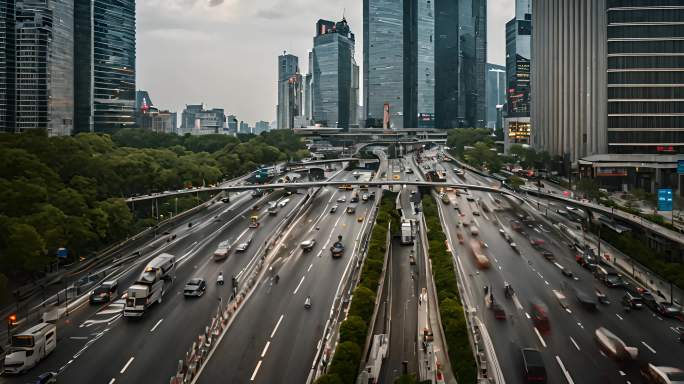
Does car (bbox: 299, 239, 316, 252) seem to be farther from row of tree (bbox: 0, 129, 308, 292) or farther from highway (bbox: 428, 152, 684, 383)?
row of tree (bbox: 0, 129, 308, 292)

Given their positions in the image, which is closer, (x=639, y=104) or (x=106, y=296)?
(x=106, y=296)

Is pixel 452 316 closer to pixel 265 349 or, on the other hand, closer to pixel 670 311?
pixel 265 349

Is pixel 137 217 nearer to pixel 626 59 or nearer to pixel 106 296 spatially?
pixel 106 296

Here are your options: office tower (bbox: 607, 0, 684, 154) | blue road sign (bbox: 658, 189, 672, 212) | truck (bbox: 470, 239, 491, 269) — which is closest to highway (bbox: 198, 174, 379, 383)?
truck (bbox: 470, 239, 491, 269)

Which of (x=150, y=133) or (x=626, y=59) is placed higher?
(x=626, y=59)

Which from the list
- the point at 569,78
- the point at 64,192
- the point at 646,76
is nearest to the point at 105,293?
the point at 64,192

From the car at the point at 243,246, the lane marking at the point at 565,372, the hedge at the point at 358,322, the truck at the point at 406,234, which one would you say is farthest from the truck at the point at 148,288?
the lane marking at the point at 565,372

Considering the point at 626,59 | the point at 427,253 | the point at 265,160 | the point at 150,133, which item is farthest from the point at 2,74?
the point at 626,59
